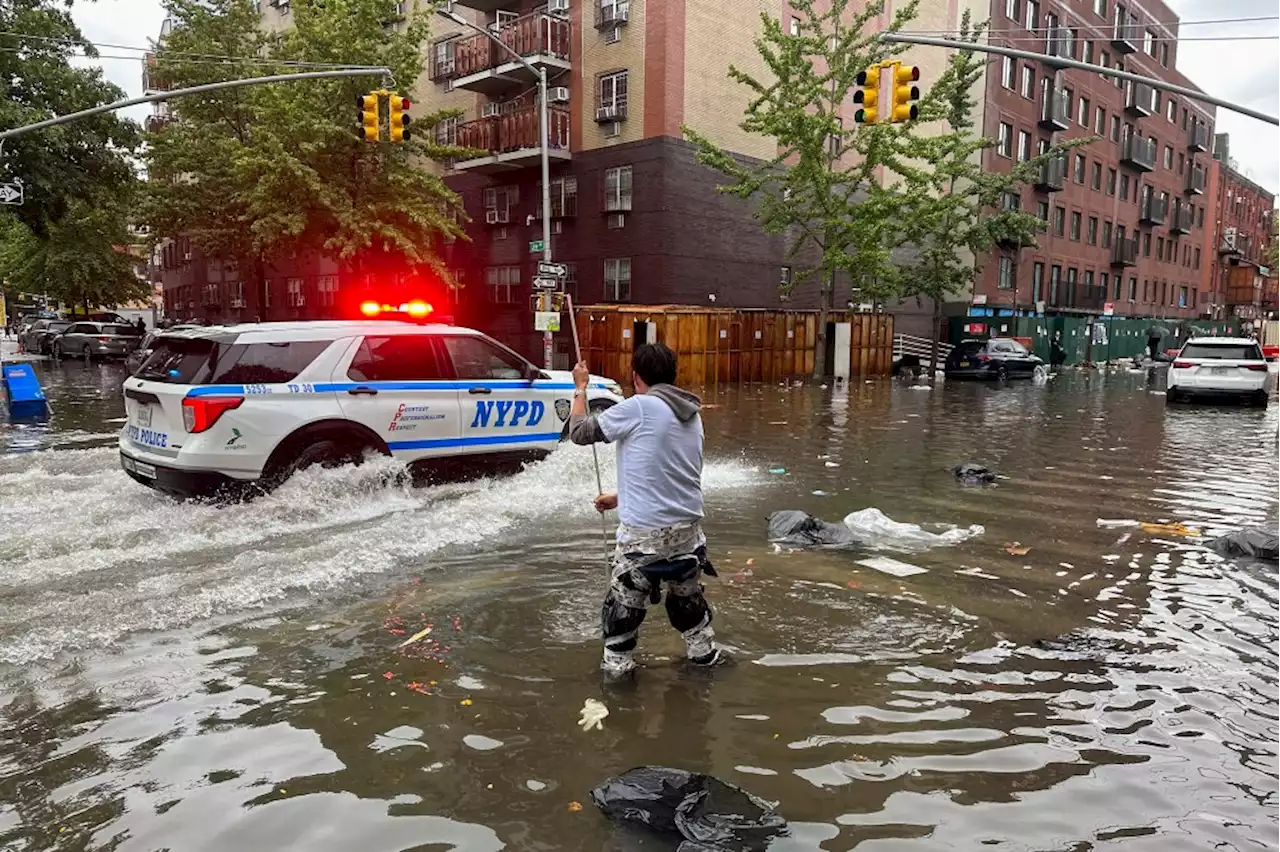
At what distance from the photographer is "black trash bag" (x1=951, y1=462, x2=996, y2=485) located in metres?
10.9

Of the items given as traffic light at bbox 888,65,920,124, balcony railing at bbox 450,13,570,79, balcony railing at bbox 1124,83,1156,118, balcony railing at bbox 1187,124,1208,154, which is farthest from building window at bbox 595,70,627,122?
balcony railing at bbox 1187,124,1208,154

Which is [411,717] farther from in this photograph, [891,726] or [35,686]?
[891,726]

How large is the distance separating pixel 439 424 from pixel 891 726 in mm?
5951

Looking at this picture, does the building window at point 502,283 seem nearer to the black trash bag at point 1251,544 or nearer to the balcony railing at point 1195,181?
the black trash bag at point 1251,544

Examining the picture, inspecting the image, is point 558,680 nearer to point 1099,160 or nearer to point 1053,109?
point 1053,109

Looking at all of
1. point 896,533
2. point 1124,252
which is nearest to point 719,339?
point 896,533

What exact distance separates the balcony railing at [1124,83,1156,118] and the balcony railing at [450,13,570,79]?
1564 inches

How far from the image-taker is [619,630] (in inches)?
181

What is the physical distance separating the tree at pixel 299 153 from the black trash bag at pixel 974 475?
1984 centimetres

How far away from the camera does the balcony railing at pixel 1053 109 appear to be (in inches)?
1865

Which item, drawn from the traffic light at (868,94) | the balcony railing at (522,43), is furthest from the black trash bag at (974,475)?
the balcony railing at (522,43)

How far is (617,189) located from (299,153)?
10.4 metres

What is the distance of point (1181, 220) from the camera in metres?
64.8

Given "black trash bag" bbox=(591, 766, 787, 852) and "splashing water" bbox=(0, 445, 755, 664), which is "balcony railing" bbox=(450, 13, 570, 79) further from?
"black trash bag" bbox=(591, 766, 787, 852)
